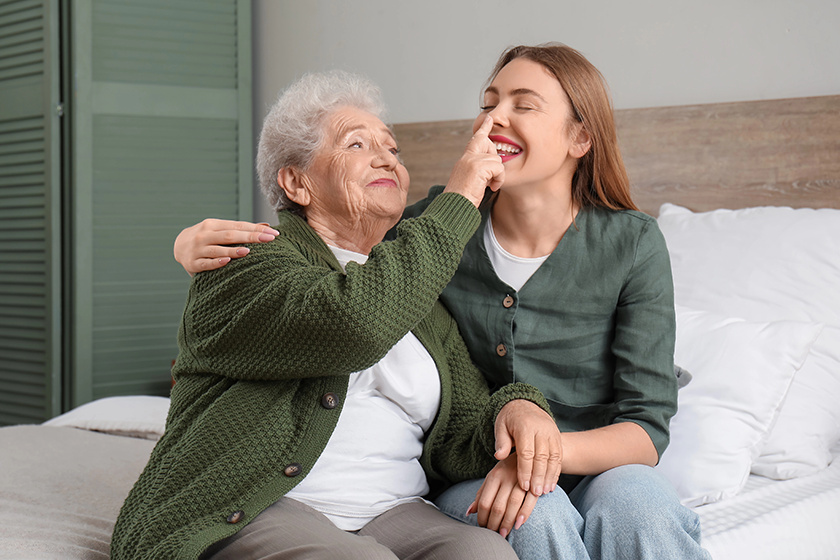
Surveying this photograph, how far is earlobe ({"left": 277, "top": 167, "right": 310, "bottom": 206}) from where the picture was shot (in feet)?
4.51

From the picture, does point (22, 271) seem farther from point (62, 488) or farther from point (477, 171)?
point (477, 171)

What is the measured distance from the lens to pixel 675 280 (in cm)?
180

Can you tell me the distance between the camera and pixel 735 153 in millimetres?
2000

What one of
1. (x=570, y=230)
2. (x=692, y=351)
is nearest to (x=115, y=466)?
(x=570, y=230)

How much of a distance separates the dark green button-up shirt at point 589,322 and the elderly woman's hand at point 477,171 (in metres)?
0.24

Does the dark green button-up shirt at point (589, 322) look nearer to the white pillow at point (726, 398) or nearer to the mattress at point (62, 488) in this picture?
the white pillow at point (726, 398)

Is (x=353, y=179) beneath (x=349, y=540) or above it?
above

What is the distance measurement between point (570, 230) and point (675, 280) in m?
0.55

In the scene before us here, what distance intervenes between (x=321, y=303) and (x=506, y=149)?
1.59 ft

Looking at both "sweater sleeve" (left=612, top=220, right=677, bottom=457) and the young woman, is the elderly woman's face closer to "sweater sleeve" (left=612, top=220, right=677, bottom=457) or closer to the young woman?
the young woman

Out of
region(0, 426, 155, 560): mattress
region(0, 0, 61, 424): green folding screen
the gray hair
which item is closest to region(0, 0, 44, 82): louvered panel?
region(0, 0, 61, 424): green folding screen

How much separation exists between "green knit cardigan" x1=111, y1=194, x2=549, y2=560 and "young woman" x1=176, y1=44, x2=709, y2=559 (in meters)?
0.10

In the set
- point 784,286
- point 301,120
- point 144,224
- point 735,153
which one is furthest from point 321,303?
point 144,224

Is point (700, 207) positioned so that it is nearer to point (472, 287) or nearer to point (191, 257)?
point (472, 287)
